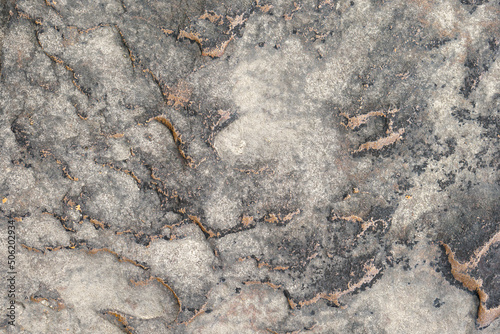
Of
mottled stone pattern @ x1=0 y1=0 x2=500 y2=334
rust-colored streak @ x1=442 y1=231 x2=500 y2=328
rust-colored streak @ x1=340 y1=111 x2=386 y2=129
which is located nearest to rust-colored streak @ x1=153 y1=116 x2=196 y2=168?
mottled stone pattern @ x1=0 y1=0 x2=500 y2=334

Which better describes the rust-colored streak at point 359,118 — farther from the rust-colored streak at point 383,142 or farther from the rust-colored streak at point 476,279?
the rust-colored streak at point 476,279

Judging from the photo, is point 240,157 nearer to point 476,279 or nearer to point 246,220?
point 246,220

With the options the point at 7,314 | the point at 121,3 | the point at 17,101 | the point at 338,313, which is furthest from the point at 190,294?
the point at 121,3

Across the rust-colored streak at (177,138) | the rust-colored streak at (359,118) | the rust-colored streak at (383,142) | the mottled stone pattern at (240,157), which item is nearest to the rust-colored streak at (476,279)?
the mottled stone pattern at (240,157)

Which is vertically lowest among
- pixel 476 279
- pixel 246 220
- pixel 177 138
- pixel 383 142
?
pixel 246 220

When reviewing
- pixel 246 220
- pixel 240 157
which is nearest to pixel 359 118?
pixel 240 157

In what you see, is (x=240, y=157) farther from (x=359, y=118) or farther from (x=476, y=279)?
(x=476, y=279)

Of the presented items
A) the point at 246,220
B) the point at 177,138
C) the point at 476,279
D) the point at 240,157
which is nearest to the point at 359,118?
the point at 240,157

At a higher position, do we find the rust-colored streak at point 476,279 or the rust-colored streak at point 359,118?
the rust-colored streak at point 359,118

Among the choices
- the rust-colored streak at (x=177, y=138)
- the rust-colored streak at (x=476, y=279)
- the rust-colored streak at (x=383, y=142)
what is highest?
the rust-colored streak at (x=383, y=142)

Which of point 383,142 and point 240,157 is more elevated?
point 383,142
